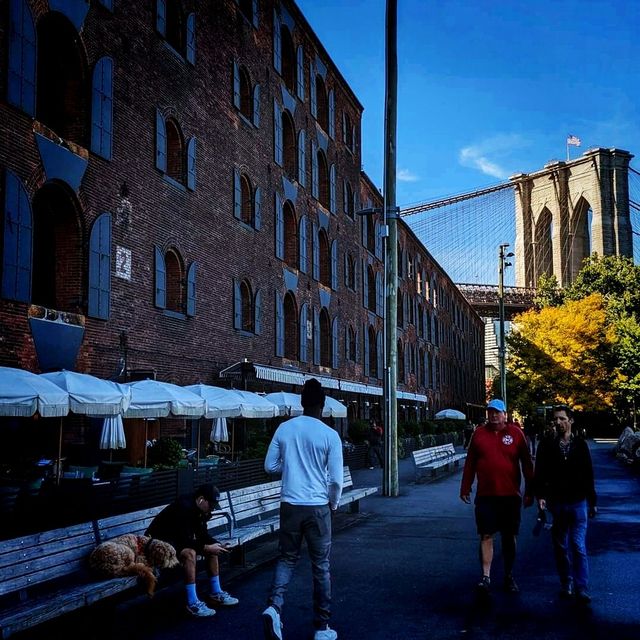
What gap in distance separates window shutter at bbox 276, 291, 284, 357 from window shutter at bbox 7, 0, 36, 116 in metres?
12.5

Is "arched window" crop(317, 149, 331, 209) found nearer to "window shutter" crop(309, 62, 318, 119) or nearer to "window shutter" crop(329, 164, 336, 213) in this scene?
"window shutter" crop(329, 164, 336, 213)

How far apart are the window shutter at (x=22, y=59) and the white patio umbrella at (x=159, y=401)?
205 inches

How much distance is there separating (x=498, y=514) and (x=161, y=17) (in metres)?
15.7

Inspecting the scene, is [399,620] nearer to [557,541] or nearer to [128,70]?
[557,541]

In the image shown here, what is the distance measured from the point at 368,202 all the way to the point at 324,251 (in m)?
8.84

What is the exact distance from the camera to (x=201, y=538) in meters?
6.95

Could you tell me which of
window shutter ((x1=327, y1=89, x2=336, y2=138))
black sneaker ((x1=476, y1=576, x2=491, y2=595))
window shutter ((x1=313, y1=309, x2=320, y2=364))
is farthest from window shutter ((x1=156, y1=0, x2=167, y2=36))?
black sneaker ((x1=476, y1=576, x2=491, y2=595))

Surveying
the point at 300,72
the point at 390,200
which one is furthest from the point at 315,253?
the point at 390,200

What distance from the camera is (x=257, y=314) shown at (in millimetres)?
24094

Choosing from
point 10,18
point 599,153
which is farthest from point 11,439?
point 599,153

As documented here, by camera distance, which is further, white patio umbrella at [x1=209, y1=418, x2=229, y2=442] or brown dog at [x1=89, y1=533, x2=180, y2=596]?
white patio umbrella at [x1=209, y1=418, x2=229, y2=442]

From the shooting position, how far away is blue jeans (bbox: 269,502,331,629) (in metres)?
5.63

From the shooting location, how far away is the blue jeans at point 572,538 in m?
6.95

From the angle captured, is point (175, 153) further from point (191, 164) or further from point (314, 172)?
point (314, 172)
